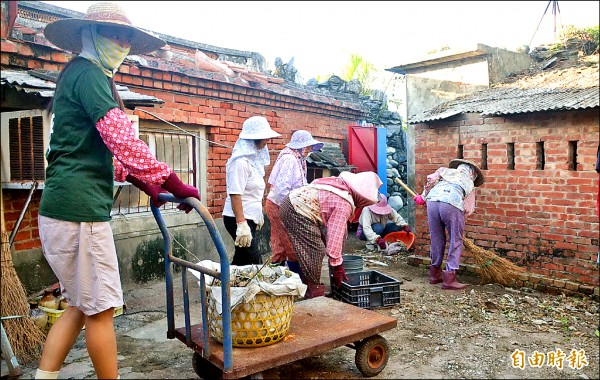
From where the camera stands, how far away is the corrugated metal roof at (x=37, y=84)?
389 centimetres

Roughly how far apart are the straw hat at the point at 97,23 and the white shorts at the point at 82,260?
111cm

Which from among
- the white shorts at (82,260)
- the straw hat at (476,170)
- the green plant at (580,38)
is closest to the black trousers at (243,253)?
the white shorts at (82,260)

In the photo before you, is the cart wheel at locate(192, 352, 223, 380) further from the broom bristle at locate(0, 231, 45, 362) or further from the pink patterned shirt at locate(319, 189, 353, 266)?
the pink patterned shirt at locate(319, 189, 353, 266)

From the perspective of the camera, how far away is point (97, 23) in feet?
8.92

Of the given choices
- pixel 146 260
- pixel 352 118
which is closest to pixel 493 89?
pixel 352 118

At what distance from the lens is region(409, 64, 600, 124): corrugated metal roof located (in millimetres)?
5660

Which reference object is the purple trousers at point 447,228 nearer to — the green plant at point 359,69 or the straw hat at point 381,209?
the straw hat at point 381,209

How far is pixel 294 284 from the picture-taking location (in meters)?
3.15

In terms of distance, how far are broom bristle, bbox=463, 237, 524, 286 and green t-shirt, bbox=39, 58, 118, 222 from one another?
500 centimetres

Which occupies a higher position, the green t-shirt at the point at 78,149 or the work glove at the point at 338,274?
the green t-shirt at the point at 78,149

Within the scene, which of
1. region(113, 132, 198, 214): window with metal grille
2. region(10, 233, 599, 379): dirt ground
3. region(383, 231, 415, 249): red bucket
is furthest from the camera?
region(383, 231, 415, 249): red bucket

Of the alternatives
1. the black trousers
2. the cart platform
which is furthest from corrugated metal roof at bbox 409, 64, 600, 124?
the cart platform

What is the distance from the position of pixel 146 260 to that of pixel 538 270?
483 cm

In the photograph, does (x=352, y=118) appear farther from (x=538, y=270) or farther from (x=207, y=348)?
(x=207, y=348)
